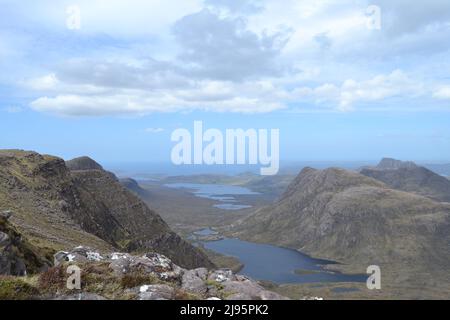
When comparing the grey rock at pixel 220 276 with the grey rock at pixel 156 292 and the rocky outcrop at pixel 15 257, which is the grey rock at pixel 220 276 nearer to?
the grey rock at pixel 156 292

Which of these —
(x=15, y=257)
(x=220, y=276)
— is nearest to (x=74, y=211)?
(x=15, y=257)

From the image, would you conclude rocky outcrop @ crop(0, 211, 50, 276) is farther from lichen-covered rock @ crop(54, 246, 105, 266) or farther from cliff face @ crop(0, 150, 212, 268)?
cliff face @ crop(0, 150, 212, 268)

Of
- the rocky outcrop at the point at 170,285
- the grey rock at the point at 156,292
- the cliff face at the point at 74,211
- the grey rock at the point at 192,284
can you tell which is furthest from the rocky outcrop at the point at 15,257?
the cliff face at the point at 74,211

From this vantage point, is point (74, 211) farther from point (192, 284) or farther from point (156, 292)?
point (156, 292)

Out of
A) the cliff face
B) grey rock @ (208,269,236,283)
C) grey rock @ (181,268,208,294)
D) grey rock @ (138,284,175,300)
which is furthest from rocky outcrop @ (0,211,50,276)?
the cliff face

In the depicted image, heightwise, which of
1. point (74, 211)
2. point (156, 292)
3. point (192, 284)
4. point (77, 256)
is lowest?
point (74, 211)

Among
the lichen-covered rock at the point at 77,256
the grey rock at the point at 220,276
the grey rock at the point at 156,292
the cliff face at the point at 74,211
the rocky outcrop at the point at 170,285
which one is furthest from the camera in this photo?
the cliff face at the point at 74,211
